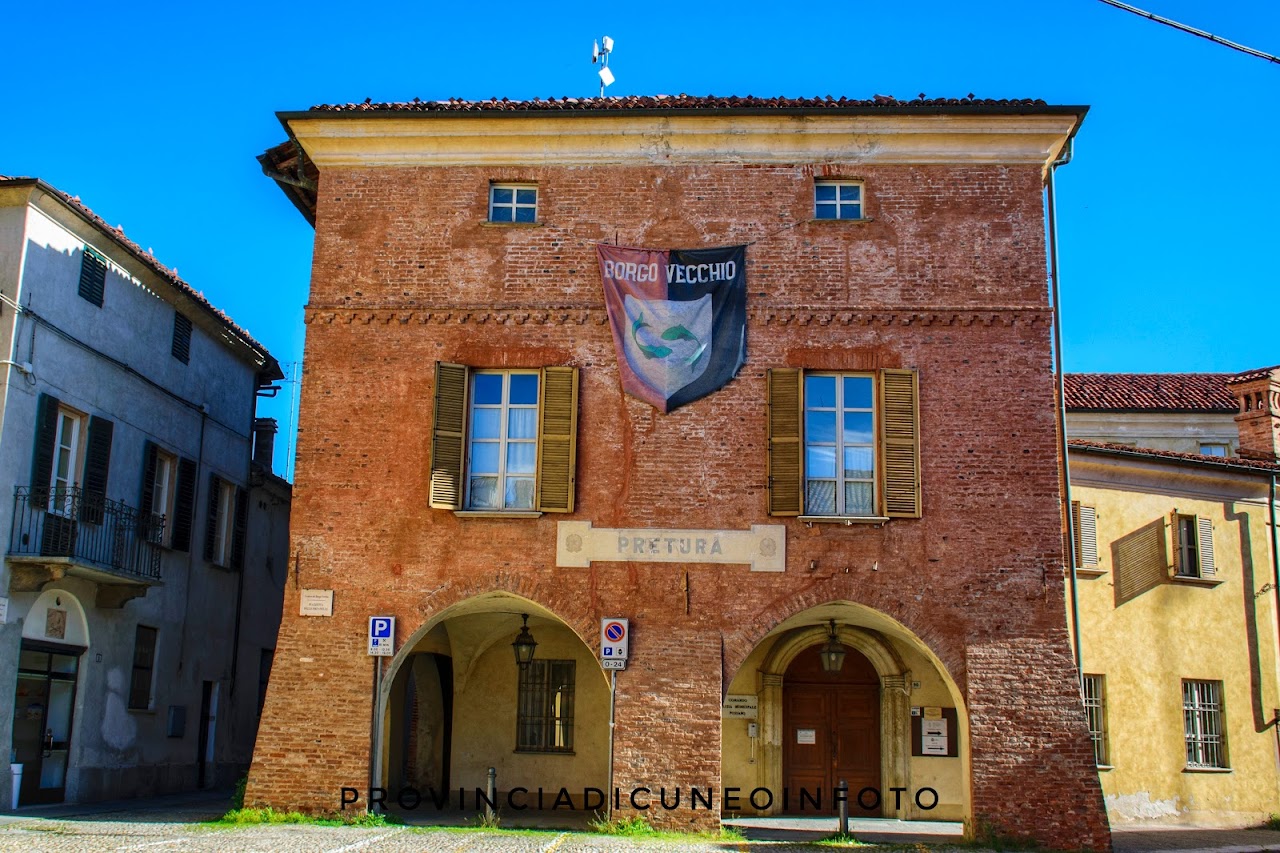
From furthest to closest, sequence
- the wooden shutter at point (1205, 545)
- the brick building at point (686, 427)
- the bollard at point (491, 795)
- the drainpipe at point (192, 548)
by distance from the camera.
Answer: the drainpipe at point (192, 548)
the wooden shutter at point (1205, 545)
the bollard at point (491, 795)
the brick building at point (686, 427)

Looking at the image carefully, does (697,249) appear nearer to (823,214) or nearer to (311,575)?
(823,214)

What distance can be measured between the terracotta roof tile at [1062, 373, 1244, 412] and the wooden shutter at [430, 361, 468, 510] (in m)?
18.8

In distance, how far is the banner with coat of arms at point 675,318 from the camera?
17297mm

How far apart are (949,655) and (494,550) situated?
584 cm

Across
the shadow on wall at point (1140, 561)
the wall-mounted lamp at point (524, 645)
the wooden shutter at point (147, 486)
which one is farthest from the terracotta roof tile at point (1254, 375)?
the wooden shutter at point (147, 486)

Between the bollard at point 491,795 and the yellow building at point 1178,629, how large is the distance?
8880mm

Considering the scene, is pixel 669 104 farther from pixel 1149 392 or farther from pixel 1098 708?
pixel 1149 392

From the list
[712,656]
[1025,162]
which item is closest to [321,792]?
[712,656]

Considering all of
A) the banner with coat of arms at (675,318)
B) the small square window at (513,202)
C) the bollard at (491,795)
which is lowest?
the bollard at (491,795)

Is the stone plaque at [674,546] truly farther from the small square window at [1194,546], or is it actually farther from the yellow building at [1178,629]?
the small square window at [1194,546]

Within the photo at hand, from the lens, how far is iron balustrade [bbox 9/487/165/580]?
722 inches

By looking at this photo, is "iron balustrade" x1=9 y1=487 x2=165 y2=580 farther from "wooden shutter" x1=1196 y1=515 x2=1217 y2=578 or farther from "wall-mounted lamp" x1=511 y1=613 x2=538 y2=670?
"wooden shutter" x1=1196 y1=515 x2=1217 y2=578

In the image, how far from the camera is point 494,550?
1691cm

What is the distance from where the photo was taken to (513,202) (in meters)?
18.0
